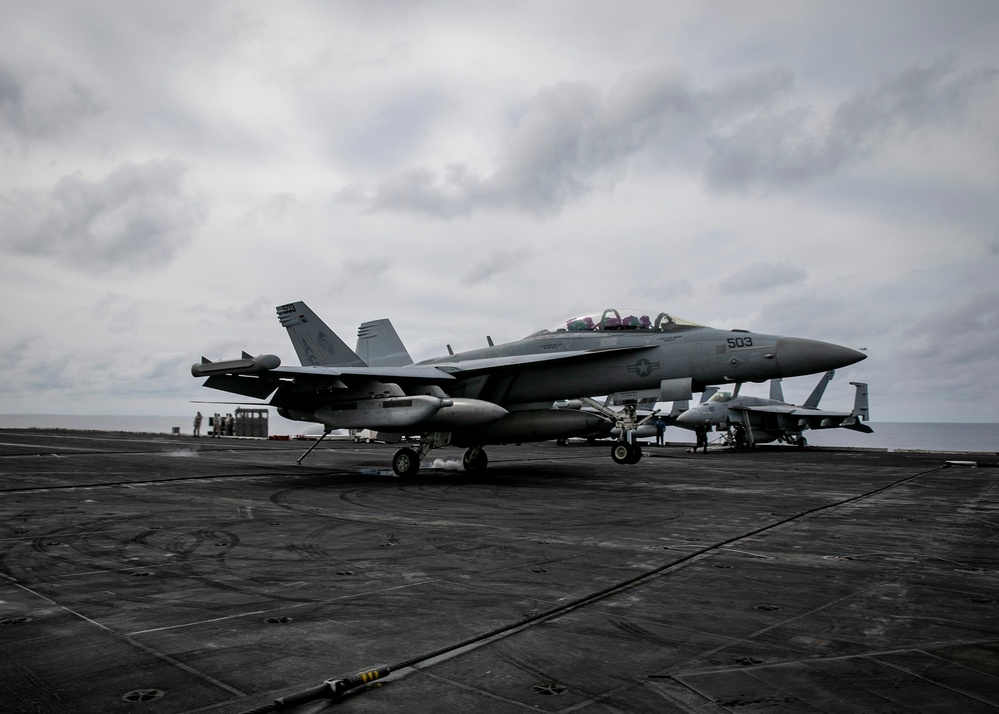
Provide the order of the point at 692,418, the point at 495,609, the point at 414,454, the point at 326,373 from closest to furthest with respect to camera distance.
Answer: the point at 495,609, the point at 326,373, the point at 414,454, the point at 692,418

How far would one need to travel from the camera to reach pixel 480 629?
12.2ft

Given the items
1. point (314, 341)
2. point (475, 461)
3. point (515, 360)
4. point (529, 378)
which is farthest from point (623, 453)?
point (314, 341)

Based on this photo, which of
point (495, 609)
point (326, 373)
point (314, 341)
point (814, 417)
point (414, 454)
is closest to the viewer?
point (495, 609)

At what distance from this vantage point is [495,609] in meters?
4.12

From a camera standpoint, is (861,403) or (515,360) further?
(861,403)

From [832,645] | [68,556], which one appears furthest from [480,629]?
[68,556]

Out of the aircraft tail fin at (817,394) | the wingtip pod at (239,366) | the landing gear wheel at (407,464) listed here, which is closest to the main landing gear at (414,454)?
the landing gear wheel at (407,464)

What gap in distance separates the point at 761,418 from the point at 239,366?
3004 centimetres

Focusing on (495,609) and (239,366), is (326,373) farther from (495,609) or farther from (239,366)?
(495,609)

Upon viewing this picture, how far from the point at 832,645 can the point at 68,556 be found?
6.00 meters

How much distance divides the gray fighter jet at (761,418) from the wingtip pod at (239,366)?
24.2m

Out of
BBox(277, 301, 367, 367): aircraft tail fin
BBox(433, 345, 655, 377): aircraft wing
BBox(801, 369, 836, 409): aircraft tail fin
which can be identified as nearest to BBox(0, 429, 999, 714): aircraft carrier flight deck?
BBox(433, 345, 655, 377): aircraft wing

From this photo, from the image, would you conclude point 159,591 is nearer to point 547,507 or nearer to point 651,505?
→ point 547,507

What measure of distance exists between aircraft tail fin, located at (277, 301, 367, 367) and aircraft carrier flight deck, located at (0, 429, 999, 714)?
9.52 m
